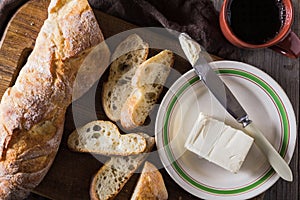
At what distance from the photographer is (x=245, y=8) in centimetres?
164

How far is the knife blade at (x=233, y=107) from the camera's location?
1.63 m

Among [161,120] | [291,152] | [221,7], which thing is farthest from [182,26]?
[291,152]

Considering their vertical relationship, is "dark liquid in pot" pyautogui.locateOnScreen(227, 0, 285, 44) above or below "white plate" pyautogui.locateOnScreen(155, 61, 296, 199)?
above

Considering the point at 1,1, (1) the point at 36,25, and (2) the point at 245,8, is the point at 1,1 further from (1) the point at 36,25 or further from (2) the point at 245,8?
(2) the point at 245,8

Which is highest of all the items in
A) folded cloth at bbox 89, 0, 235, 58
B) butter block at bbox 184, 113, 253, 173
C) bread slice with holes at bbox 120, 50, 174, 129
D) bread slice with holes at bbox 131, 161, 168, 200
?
folded cloth at bbox 89, 0, 235, 58

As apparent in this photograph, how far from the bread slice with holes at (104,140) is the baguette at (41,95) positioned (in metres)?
0.11

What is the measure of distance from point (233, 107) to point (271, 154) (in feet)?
0.67

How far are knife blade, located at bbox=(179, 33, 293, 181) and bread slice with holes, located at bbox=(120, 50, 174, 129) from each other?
10cm

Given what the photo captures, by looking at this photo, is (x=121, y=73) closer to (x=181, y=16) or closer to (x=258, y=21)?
(x=181, y=16)

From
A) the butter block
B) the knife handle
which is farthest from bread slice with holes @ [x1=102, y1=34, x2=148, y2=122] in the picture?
the knife handle

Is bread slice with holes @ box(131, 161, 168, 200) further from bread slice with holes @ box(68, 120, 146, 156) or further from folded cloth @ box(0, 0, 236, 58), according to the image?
folded cloth @ box(0, 0, 236, 58)

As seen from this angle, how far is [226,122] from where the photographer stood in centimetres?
168

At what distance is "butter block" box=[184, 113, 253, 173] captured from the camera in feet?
5.25

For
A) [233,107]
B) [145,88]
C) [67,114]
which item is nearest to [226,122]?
[233,107]
